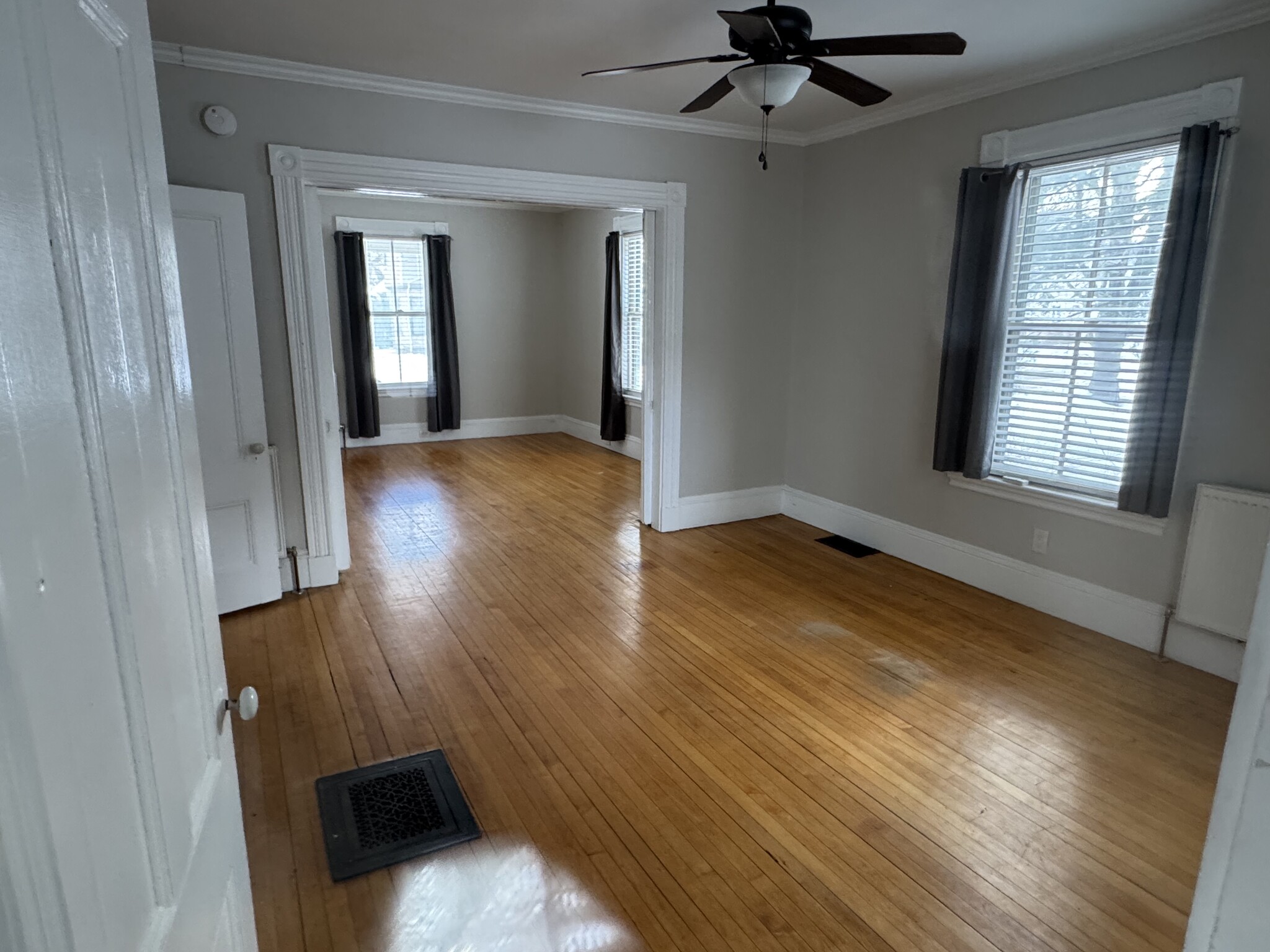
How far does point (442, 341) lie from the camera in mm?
8102

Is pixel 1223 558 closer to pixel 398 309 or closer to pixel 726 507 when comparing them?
pixel 726 507

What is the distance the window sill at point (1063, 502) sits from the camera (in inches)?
131

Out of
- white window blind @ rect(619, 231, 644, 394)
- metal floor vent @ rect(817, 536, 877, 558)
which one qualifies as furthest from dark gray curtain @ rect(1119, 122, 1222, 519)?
white window blind @ rect(619, 231, 644, 394)

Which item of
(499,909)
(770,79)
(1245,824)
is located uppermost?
(770,79)

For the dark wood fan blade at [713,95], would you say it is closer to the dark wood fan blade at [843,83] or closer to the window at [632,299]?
the dark wood fan blade at [843,83]

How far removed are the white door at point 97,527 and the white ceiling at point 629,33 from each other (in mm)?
2340

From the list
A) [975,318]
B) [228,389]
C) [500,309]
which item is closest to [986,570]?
[975,318]

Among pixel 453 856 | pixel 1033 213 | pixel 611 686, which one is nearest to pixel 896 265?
pixel 1033 213

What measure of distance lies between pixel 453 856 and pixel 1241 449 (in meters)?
3.32

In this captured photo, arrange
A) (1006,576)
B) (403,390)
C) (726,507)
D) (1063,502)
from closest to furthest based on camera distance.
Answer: (1063,502), (1006,576), (726,507), (403,390)

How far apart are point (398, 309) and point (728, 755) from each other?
6.83 meters

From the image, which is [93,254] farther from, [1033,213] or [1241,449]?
[1033,213]

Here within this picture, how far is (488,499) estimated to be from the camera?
5.91 meters

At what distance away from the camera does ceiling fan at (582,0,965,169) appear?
7.29 feet
